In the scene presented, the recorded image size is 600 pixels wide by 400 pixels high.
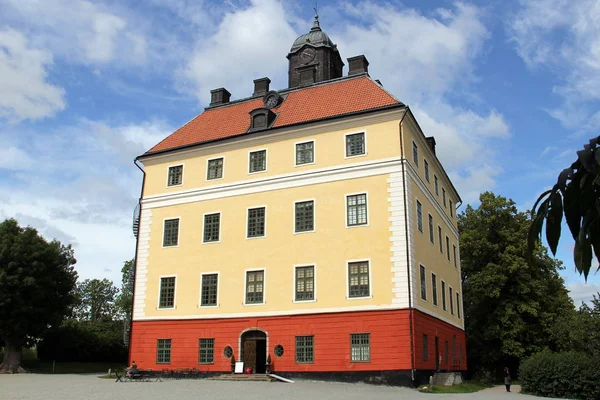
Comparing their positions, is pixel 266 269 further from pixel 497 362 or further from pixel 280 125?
pixel 497 362

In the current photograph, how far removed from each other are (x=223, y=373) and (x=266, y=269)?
16.7 feet

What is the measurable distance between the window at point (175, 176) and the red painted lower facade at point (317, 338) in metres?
7.39

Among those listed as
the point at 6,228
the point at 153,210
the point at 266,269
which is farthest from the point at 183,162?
the point at 6,228

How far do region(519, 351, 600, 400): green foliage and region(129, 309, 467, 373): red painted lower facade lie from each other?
4365mm

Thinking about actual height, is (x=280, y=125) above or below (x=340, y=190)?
above

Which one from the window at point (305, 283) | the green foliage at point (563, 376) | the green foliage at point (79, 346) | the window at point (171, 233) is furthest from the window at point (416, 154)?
the green foliage at point (79, 346)

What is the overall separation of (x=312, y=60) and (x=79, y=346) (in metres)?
25.8

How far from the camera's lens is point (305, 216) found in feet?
85.7

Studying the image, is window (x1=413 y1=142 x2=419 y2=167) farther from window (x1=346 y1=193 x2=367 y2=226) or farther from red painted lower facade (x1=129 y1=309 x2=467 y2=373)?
red painted lower facade (x1=129 y1=309 x2=467 y2=373)

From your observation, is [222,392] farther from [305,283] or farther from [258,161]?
[258,161]

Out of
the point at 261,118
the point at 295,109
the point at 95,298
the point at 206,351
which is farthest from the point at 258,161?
the point at 95,298

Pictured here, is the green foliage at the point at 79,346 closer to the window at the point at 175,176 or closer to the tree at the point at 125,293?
the tree at the point at 125,293

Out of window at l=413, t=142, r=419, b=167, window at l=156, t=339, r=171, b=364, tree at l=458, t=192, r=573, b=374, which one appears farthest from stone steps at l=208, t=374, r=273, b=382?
tree at l=458, t=192, r=573, b=374

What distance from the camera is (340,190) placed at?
2570 cm
